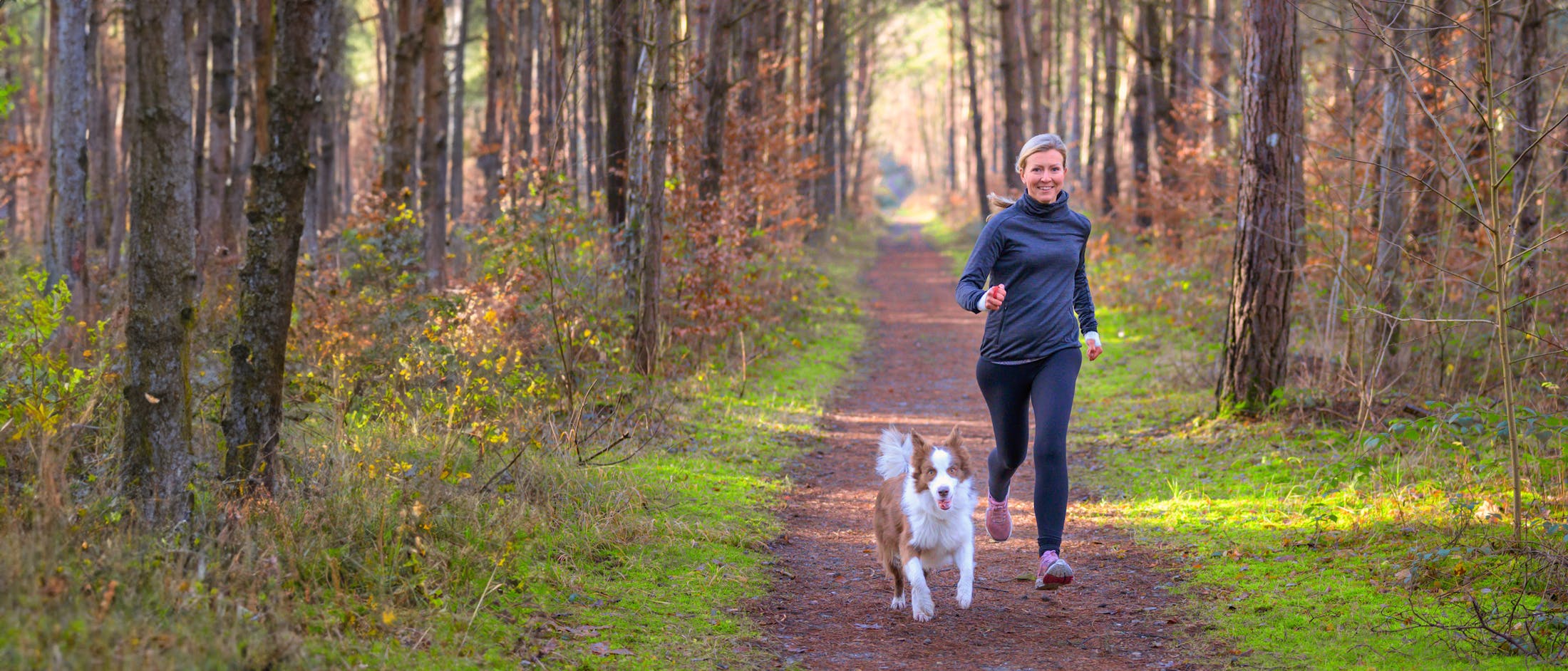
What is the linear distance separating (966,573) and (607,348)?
5.24 m

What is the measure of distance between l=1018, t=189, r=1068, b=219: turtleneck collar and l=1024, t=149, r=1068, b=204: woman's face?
2 centimetres

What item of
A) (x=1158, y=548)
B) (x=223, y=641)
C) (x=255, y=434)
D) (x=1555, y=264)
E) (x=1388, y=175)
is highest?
(x=1388, y=175)

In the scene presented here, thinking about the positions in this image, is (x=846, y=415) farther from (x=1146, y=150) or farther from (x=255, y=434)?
(x=1146, y=150)

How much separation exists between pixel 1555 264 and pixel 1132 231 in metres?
13.0

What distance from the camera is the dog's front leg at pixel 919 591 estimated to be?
201 inches

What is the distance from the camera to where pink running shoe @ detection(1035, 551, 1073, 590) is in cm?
517

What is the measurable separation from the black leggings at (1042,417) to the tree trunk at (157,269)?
11.8 feet

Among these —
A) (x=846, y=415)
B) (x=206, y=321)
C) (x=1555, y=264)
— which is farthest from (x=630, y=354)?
(x=1555, y=264)

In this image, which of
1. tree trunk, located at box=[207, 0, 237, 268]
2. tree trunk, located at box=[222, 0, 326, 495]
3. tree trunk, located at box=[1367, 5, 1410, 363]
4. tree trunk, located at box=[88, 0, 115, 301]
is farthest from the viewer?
tree trunk, located at box=[88, 0, 115, 301]

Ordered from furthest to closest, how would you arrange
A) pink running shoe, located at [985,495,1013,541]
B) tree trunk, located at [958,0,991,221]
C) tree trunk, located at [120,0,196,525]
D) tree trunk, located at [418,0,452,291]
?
tree trunk, located at [958,0,991,221]
tree trunk, located at [418,0,452,291]
pink running shoe, located at [985,495,1013,541]
tree trunk, located at [120,0,196,525]

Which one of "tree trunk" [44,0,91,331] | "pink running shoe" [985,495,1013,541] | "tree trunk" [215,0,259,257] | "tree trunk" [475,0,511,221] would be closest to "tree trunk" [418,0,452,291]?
"tree trunk" [215,0,259,257]

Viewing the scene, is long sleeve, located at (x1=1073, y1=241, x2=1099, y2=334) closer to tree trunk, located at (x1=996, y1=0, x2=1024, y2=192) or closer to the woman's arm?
the woman's arm

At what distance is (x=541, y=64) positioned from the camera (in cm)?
2441

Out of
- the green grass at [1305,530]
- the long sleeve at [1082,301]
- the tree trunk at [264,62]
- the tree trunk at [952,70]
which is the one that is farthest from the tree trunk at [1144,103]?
the tree trunk at [952,70]
